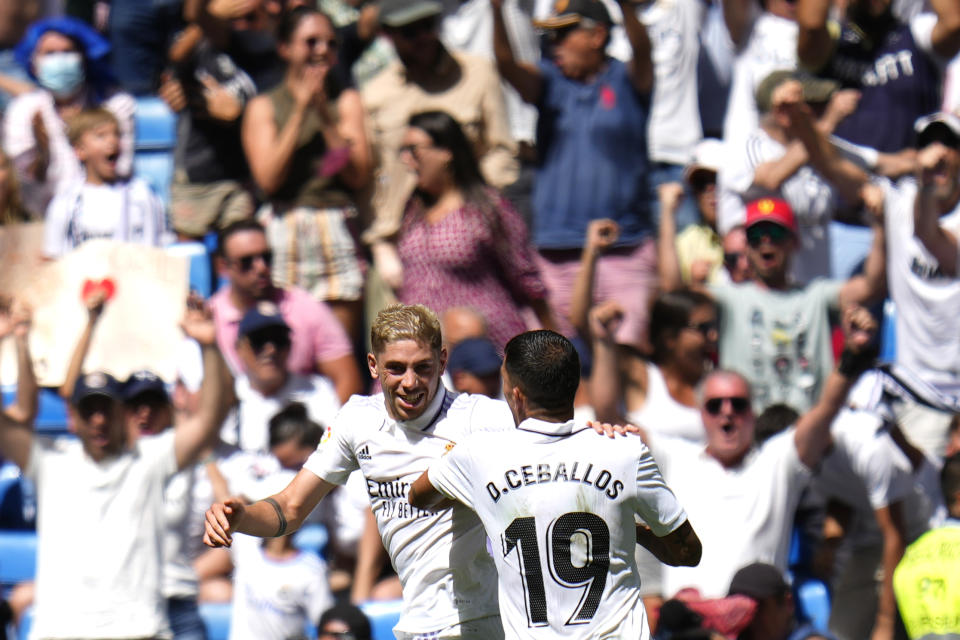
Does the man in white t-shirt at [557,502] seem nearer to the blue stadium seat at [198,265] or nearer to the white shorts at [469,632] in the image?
the white shorts at [469,632]

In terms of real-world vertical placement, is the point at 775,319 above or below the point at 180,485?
above

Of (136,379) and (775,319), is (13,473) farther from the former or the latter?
(775,319)

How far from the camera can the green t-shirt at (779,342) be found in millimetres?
7391

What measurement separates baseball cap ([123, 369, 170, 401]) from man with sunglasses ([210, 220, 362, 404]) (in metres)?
0.38

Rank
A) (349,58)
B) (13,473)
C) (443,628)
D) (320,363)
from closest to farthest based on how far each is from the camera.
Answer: (443,628)
(320,363)
(13,473)
(349,58)

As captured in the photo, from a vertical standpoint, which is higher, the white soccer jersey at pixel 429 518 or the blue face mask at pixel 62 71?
the blue face mask at pixel 62 71

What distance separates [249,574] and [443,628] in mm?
2419

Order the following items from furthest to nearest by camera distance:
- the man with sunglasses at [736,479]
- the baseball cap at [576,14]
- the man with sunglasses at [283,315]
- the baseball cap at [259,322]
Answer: the baseball cap at [576,14]
the man with sunglasses at [283,315]
the baseball cap at [259,322]
the man with sunglasses at [736,479]

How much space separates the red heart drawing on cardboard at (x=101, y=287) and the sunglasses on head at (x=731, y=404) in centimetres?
329

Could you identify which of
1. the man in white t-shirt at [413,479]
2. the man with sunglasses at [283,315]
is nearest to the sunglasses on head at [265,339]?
the man with sunglasses at [283,315]

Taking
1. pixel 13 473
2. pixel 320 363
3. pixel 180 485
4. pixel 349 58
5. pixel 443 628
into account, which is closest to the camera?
pixel 443 628

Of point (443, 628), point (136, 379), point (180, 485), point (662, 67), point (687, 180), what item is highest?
point (662, 67)

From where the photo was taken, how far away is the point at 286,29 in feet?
27.3

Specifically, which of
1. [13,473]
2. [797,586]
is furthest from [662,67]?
[13,473]
